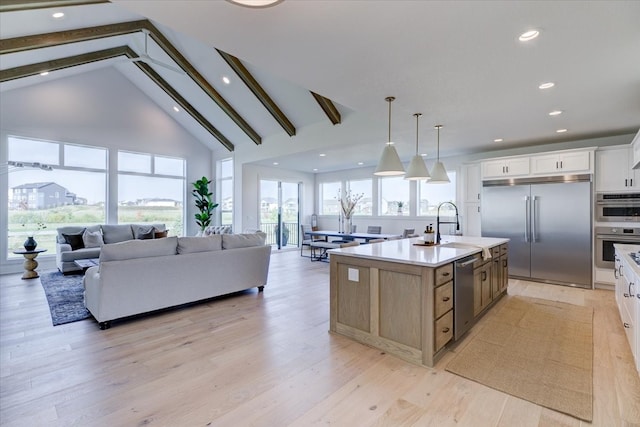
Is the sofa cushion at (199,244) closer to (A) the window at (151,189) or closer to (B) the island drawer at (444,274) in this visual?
(B) the island drawer at (444,274)

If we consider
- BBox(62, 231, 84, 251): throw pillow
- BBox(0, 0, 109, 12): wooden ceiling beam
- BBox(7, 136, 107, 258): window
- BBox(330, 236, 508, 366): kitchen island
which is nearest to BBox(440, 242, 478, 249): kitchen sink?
BBox(330, 236, 508, 366): kitchen island

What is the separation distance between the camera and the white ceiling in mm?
2002

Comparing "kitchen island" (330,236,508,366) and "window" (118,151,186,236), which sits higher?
"window" (118,151,186,236)

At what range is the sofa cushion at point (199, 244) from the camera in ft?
12.9

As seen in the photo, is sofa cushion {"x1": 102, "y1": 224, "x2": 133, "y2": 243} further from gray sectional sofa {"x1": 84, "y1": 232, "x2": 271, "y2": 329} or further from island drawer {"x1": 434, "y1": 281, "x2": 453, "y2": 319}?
island drawer {"x1": 434, "y1": 281, "x2": 453, "y2": 319}

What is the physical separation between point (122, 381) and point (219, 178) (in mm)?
7613

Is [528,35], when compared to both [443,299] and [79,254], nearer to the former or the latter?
[443,299]

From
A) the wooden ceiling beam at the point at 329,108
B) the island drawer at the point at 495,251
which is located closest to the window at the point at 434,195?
the wooden ceiling beam at the point at 329,108

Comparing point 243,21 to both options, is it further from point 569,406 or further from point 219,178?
point 219,178

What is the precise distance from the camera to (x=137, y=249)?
3.54 metres

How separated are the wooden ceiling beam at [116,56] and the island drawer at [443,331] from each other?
293 inches

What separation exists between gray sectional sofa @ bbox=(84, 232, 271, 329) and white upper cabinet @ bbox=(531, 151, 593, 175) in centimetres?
488

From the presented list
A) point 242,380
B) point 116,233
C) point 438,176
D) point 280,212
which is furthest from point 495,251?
point 116,233

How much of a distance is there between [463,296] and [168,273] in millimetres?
3335
